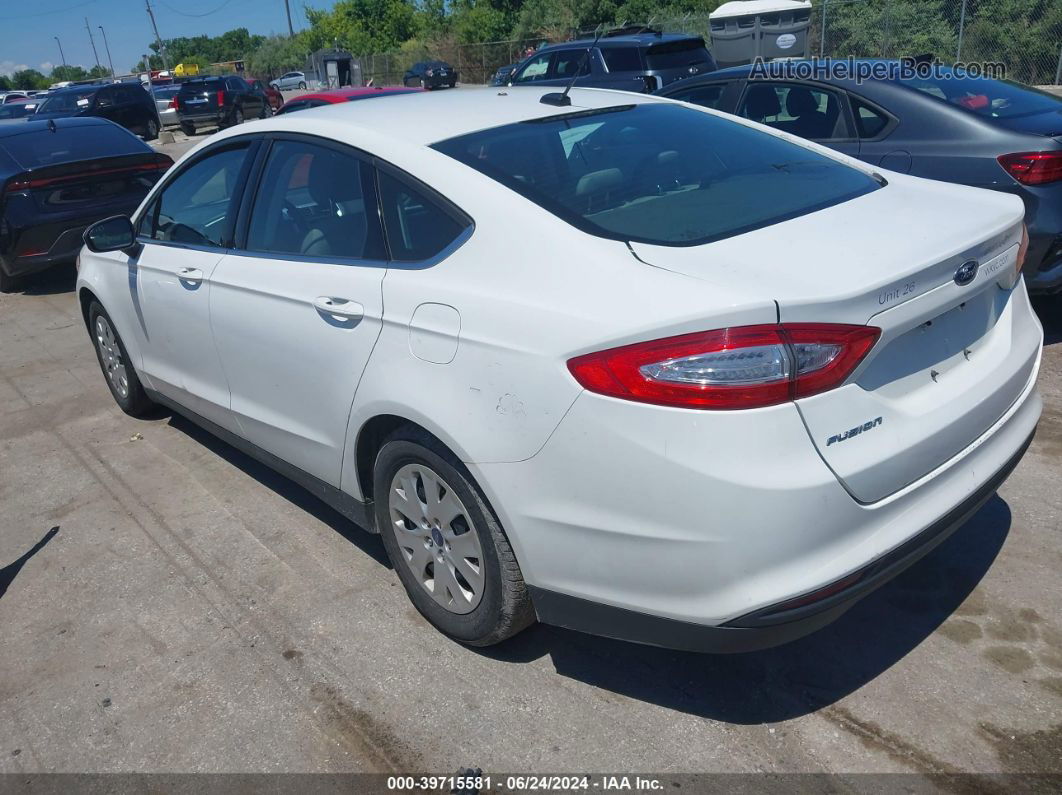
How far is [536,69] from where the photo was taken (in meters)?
17.2

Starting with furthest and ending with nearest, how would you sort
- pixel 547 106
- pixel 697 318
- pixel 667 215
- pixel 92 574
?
pixel 92 574
pixel 547 106
pixel 667 215
pixel 697 318

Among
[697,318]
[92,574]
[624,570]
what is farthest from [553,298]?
[92,574]

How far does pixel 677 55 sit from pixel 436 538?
13.9 metres

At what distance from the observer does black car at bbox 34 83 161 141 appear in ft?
80.9

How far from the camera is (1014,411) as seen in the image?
2.82 metres

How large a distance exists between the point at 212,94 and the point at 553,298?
27.4m

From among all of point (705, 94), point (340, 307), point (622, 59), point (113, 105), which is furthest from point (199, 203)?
point (113, 105)

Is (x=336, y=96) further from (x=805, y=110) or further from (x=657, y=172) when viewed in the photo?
(x=657, y=172)

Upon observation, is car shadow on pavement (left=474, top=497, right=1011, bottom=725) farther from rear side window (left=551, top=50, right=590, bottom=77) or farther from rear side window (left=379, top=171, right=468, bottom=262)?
rear side window (left=551, top=50, right=590, bottom=77)

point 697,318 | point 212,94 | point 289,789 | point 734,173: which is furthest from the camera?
point 212,94

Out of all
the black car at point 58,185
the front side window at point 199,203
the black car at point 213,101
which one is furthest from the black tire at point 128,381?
the black car at point 213,101

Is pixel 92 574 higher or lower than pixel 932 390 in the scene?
lower

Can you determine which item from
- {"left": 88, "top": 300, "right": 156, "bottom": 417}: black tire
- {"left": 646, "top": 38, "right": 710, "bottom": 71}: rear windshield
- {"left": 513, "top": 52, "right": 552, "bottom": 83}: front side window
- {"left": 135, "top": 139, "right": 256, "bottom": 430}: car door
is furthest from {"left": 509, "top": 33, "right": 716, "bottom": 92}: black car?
{"left": 135, "top": 139, "right": 256, "bottom": 430}: car door

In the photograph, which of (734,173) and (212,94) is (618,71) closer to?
(734,173)
